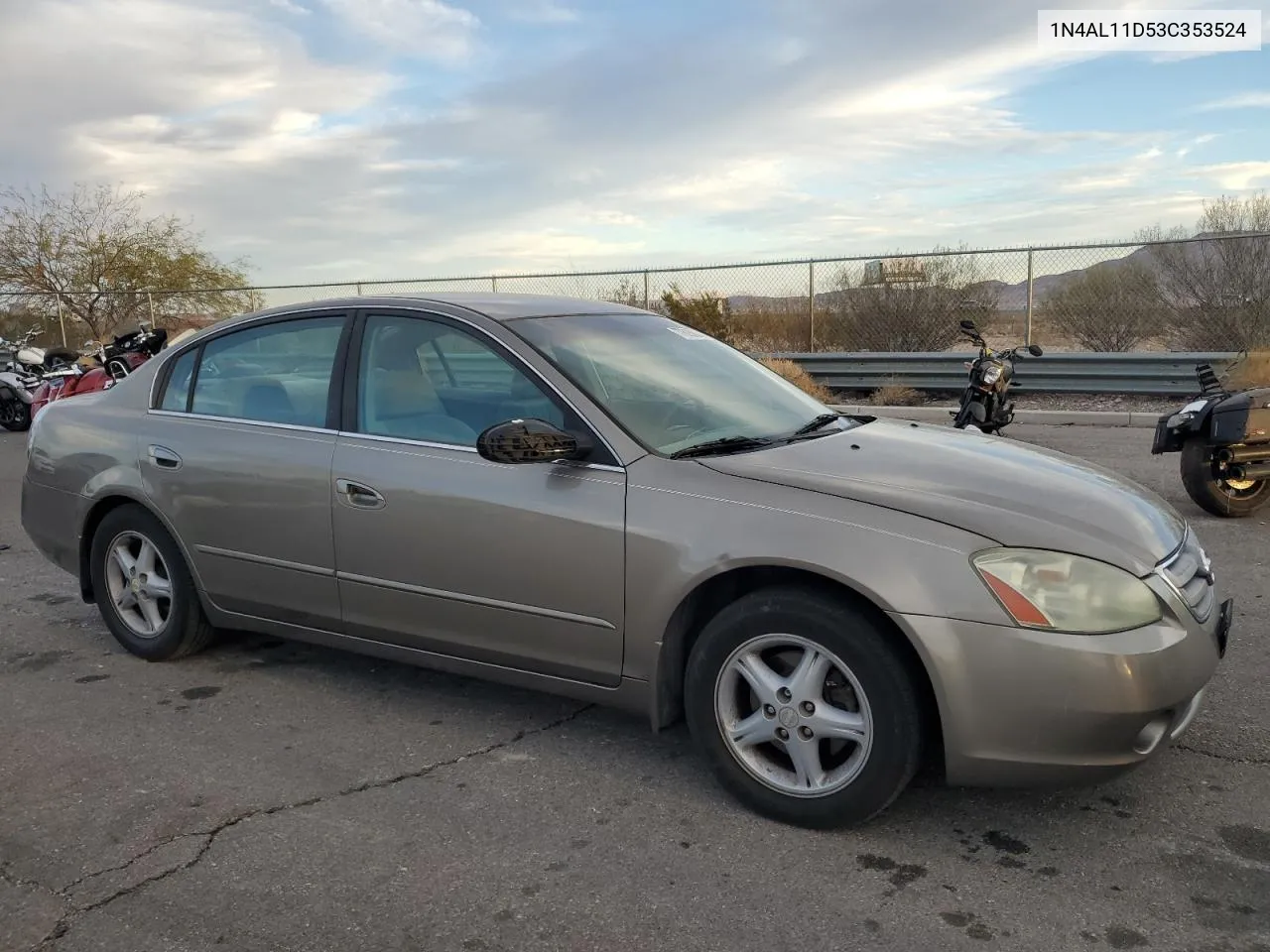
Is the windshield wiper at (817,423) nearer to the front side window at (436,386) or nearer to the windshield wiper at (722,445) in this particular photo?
the windshield wiper at (722,445)

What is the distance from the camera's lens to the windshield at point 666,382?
3.68 meters

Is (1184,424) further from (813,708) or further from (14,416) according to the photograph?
(14,416)

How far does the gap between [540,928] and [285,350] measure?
8.71ft

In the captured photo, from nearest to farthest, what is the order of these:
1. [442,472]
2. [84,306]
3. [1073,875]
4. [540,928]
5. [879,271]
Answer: [540,928]
[1073,875]
[442,472]
[879,271]
[84,306]

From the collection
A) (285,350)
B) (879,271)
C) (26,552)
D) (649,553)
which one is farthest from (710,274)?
(649,553)

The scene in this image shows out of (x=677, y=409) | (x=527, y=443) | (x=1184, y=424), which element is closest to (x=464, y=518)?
(x=527, y=443)

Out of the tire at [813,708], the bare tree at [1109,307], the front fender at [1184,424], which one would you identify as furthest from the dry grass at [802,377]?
the tire at [813,708]

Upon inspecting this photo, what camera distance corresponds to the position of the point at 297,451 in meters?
4.09

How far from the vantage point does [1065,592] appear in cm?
285

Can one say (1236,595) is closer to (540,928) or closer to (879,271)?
(540,928)

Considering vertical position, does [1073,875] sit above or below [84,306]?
below

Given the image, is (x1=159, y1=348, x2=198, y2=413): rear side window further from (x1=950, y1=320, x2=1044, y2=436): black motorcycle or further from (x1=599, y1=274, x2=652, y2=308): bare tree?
(x1=599, y1=274, x2=652, y2=308): bare tree

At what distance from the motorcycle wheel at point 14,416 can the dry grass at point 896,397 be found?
11723 mm

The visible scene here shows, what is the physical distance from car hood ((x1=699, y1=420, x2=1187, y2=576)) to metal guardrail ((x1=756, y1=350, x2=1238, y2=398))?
9011mm
